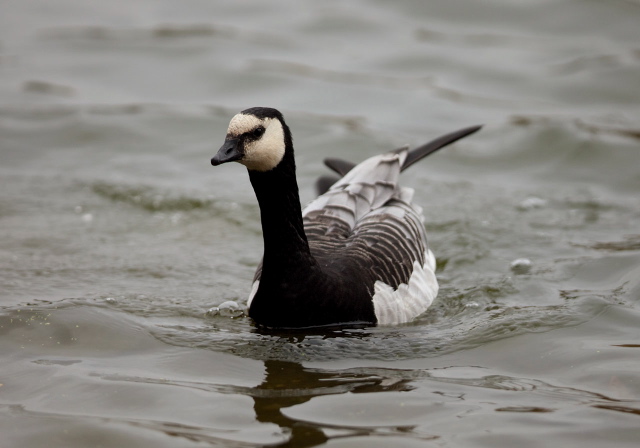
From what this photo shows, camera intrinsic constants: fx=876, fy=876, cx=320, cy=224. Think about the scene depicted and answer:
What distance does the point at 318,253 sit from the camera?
7.14 m

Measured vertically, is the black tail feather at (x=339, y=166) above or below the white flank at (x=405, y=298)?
above

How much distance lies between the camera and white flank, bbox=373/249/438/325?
689 cm

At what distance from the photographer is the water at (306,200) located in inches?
219

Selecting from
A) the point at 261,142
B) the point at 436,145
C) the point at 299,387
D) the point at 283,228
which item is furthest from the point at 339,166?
the point at 299,387

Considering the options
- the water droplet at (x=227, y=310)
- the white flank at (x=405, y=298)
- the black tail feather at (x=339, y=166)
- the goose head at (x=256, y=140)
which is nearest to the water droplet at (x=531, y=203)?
the black tail feather at (x=339, y=166)

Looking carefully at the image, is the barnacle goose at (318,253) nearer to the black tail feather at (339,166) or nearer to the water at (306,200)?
the water at (306,200)

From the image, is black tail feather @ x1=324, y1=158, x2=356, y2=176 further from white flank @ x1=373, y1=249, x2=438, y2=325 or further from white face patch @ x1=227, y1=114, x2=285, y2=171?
white face patch @ x1=227, y1=114, x2=285, y2=171

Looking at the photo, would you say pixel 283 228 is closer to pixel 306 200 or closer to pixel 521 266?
pixel 521 266

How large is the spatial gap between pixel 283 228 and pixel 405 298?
1.26 meters

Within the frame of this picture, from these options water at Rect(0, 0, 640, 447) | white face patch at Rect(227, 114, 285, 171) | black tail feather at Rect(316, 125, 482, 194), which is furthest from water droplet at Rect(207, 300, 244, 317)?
black tail feather at Rect(316, 125, 482, 194)

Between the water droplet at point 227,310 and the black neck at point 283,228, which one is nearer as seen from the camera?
the black neck at point 283,228

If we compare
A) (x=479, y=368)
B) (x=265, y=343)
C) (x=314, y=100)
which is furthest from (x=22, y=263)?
(x=314, y=100)

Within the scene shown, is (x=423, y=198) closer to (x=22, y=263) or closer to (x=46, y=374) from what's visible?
(x=22, y=263)

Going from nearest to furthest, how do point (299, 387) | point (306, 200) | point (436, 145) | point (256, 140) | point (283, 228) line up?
point (299, 387) → point (256, 140) → point (283, 228) → point (436, 145) → point (306, 200)
